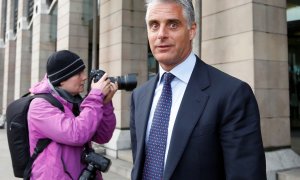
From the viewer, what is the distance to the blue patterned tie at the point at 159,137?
1.78m

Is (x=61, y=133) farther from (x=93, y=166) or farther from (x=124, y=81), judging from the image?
(x=124, y=81)

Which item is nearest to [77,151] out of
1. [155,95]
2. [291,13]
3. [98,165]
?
[98,165]

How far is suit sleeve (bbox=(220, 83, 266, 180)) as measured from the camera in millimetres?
1565

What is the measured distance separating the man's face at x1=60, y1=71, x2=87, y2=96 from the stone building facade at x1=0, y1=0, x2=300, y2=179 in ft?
11.0

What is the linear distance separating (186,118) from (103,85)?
1.28 m

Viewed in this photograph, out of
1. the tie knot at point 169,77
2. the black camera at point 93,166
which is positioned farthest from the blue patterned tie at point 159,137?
the black camera at point 93,166

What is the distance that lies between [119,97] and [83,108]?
20.4ft

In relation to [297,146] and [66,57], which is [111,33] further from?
[66,57]

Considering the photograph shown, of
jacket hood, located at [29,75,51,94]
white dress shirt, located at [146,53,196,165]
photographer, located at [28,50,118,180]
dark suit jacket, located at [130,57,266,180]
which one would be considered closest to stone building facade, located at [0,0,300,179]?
photographer, located at [28,50,118,180]

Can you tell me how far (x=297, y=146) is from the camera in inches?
344

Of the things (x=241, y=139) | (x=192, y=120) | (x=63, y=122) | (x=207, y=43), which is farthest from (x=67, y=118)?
(x=207, y=43)

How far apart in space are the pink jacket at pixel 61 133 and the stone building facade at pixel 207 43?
3454 mm

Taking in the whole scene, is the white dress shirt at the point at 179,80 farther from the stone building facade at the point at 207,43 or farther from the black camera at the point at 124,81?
the stone building facade at the point at 207,43

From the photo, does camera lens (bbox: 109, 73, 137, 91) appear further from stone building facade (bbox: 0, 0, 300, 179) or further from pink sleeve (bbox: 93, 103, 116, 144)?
A: stone building facade (bbox: 0, 0, 300, 179)
